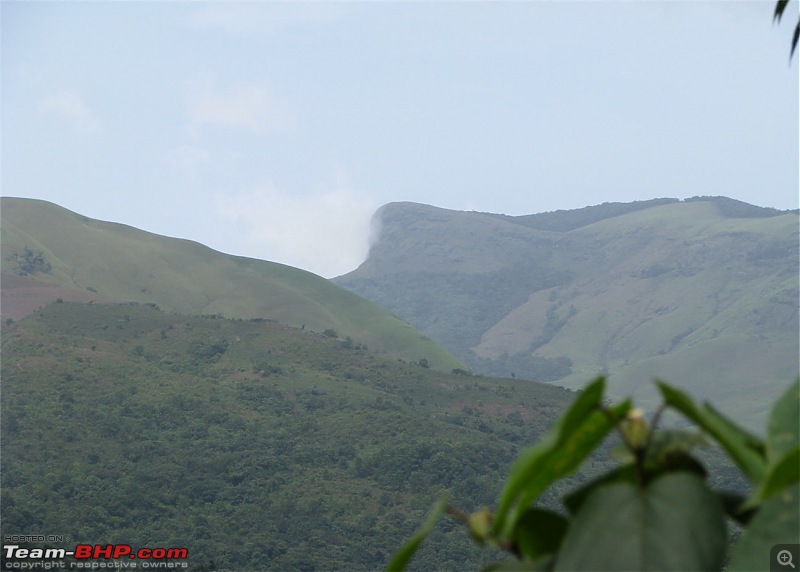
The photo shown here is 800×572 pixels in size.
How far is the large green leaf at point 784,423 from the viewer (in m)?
0.74

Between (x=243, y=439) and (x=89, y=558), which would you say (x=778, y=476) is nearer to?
(x=89, y=558)

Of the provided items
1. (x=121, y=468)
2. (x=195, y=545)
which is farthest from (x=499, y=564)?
(x=121, y=468)

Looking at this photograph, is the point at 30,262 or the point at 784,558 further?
the point at 30,262

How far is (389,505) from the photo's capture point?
47594 millimetres

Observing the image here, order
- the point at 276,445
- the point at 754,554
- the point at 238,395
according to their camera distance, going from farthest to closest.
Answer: the point at 238,395 → the point at 276,445 → the point at 754,554

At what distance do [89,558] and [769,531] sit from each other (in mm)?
29971

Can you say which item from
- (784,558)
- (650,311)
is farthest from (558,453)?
(650,311)

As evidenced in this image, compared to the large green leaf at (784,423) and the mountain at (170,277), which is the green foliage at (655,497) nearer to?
the large green leaf at (784,423)

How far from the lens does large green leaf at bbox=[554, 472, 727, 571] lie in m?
0.68

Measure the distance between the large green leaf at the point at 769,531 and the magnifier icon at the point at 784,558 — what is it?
0.01m

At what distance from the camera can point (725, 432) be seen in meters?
0.68

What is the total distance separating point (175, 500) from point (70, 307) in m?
29.5

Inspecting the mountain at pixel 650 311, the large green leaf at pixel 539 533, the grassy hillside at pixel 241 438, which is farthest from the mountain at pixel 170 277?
the large green leaf at pixel 539 533

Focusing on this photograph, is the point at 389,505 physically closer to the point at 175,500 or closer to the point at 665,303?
the point at 175,500
